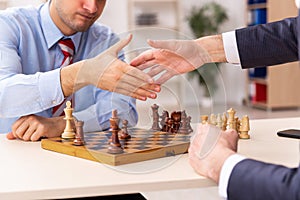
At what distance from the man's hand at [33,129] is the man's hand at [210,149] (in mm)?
490

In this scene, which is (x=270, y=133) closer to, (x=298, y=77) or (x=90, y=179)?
(x=90, y=179)

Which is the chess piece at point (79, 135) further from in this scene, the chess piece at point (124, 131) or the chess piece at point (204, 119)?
the chess piece at point (204, 119)

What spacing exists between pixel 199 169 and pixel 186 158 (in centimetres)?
15

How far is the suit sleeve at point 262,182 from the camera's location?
1.04 m

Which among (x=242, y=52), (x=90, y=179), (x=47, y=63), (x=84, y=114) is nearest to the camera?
(x=90, y=179)

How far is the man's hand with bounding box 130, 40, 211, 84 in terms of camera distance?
138 cm

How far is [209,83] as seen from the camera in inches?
54.6

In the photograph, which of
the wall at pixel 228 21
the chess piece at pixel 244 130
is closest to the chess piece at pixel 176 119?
the chess piece at pixel 244 130

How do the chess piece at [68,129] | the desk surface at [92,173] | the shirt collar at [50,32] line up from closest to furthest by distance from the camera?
the desk surface at [92,173] < the chess piece at [68,129] < the shirt collar at [50,32]

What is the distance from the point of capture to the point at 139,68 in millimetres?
1368

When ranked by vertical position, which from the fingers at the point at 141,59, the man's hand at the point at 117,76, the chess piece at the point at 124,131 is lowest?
the chess piece at the point at 124,131

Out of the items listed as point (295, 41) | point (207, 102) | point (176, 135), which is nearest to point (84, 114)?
point (176, 135)

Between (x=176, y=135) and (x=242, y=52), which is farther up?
(x=242, y=52)

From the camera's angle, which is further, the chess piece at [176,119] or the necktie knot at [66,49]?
the necktie knot at [66,49]
